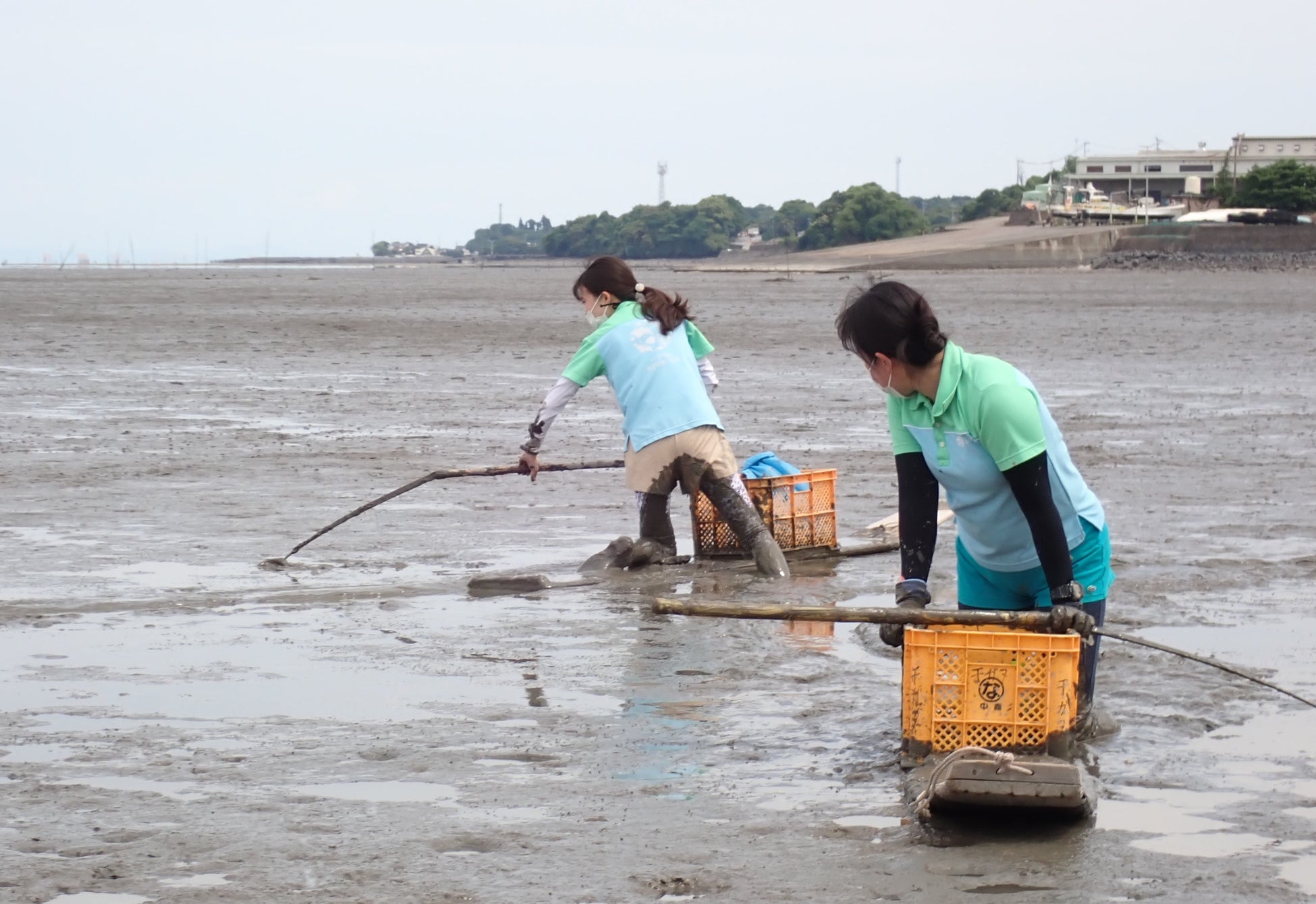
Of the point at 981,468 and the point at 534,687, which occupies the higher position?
the point at 981,468

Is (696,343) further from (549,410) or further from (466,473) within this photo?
(466,473)

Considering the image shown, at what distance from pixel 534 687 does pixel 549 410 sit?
2381mm

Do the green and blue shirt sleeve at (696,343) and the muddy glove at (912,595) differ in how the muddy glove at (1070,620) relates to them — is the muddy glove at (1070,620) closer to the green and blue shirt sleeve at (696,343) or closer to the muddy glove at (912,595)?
the muddy glove at (912,595)

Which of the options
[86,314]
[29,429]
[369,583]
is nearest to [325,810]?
[369,583]

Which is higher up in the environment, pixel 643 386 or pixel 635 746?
pixel 643 386

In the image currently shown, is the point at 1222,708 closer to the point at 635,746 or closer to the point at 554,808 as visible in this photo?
the point at 635,746

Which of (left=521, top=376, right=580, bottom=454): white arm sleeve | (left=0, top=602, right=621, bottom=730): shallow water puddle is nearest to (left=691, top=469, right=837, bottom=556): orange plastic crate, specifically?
(left=521, top=376, right=580, bottom=454): white arm sleeve

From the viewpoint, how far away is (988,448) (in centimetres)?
464

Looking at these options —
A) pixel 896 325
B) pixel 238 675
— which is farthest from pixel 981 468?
pixel 238 675

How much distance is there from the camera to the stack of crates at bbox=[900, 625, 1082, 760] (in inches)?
197

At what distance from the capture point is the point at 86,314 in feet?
122

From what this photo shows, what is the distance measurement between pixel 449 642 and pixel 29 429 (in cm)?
932

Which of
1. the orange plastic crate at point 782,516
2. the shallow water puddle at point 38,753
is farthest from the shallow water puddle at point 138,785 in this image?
the orange plastic crate at point 782,516

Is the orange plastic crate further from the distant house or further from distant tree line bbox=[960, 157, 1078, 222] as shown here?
the distant house
